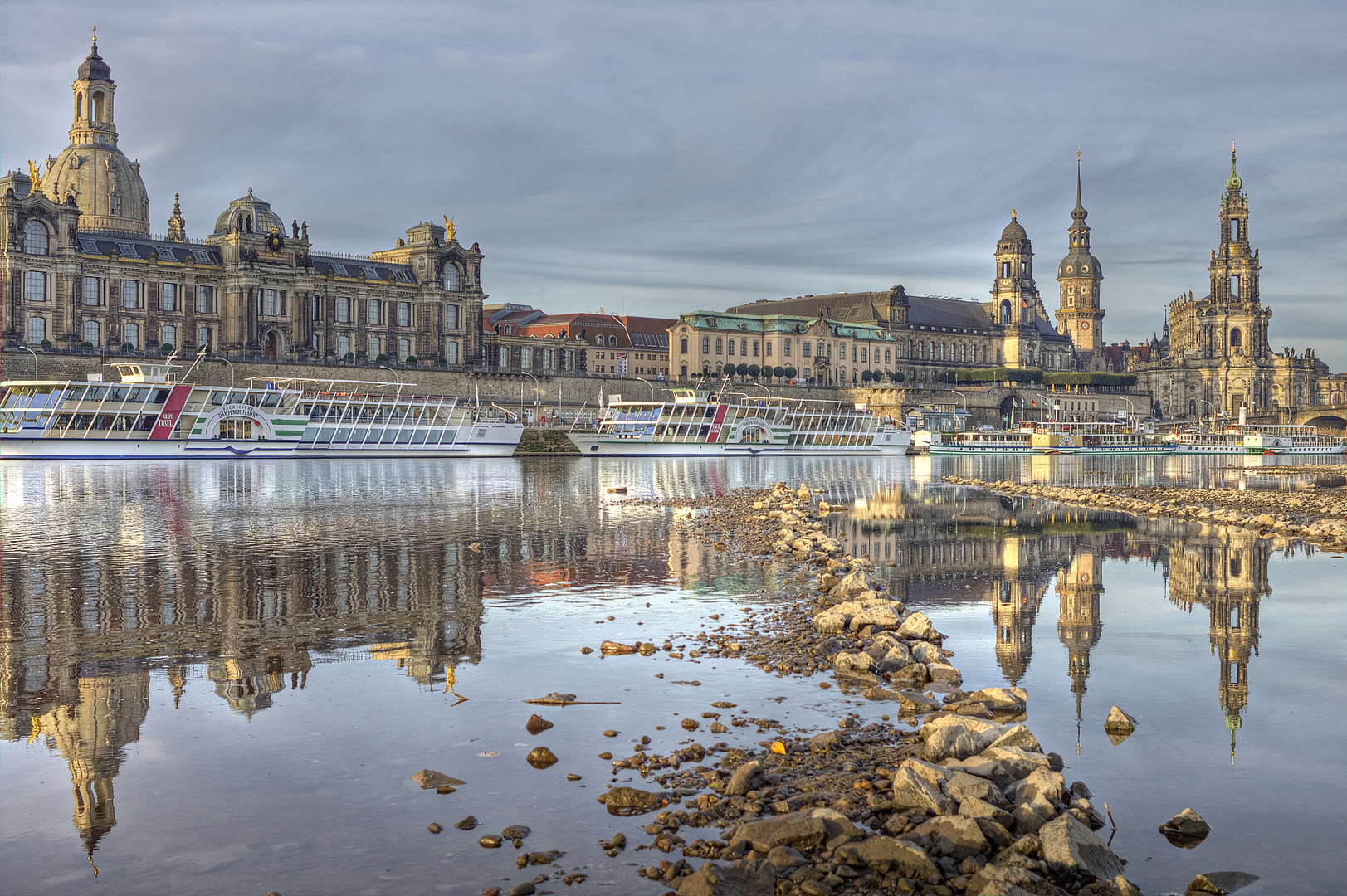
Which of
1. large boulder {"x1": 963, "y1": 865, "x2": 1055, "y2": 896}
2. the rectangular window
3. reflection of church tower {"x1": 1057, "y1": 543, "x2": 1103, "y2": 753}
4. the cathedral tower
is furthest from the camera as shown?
the cathedral tower

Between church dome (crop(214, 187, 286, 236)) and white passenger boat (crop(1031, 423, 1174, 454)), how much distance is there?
77.5 meters

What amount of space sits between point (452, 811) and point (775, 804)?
8.04 ft

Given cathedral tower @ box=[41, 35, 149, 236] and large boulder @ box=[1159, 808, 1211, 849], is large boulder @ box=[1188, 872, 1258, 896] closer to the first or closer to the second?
large boulder @ box=[1159, 808, 1211, 849]

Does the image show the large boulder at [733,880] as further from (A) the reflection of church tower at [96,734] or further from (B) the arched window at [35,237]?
(B) the arched window at [35,237]

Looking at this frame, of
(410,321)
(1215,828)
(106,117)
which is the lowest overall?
(1215,828)

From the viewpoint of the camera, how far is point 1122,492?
46.6m

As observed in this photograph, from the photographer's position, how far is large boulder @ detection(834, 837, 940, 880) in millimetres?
7660

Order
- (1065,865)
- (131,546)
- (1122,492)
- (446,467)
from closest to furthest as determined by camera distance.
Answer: (1065,865) < (131,546) < (1122,492) < (446,467)

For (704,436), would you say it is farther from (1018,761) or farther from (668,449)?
(1018,761)

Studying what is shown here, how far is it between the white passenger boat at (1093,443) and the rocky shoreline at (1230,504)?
63290 millimetres

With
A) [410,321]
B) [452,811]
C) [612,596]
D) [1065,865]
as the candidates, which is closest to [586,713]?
[452,811]

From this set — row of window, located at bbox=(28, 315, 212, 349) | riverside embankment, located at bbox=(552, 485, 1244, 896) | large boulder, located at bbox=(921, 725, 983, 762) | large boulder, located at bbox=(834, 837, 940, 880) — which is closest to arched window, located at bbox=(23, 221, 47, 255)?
row of window, located at bbox=(28, 315, 212, 349)

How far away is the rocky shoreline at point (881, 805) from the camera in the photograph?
7645 mm

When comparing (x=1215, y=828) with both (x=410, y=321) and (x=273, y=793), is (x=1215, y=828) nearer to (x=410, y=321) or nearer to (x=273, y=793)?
(x=273, y=793)
